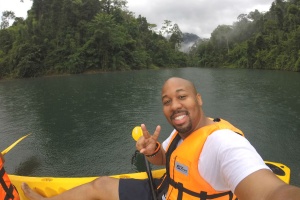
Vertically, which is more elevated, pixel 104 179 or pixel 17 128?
pixel 104 179

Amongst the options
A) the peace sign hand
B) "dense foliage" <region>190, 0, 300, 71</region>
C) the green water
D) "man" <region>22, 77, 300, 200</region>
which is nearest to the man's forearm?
"man" <region>22, 77, 300, 200</region>

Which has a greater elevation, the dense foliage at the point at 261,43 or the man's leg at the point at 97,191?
the dense foliage at the point at 261,43

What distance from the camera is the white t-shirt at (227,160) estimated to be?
47.2 inches

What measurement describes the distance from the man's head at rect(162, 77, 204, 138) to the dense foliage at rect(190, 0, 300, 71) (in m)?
28.0

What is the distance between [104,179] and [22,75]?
30.8 meters

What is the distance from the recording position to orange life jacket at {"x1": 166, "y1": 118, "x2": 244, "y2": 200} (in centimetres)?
148

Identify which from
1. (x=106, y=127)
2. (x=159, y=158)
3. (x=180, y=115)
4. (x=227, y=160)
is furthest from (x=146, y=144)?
(x=106, y=127)

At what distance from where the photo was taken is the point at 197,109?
1618 mm

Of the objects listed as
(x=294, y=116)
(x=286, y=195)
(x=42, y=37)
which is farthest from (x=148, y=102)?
(x=42, y=37)

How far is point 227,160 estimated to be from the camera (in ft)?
4.17

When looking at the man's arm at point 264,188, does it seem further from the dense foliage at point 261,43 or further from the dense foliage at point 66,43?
the dense foliage at point 66,43

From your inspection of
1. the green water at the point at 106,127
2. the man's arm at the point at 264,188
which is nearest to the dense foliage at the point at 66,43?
the green water at the point at 106,127

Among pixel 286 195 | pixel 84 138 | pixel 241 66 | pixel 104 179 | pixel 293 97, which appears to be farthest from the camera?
pixel 241 66

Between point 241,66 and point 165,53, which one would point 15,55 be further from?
point 241,66
